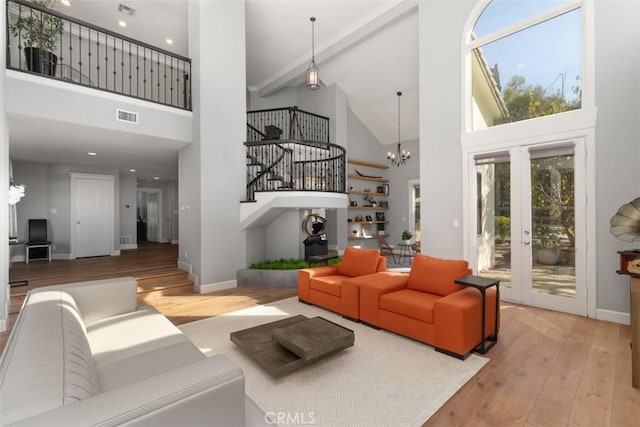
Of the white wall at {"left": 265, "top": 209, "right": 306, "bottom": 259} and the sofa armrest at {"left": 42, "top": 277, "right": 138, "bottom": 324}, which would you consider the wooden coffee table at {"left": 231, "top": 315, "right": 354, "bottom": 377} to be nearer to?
the sofa armrest at {"left": 42, "top": 277, "right": 138, "bottom": 324}

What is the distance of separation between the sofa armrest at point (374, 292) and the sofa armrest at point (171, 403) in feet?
8.30

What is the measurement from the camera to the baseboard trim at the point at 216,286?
5.21 meters

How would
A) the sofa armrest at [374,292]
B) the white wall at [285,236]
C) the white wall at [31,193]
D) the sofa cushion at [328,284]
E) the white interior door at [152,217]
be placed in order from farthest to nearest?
the white interior door at [152,217]
the white wall at [31,193]
the white wall at [285,236]
the sofa cushion at [328,284]
the sofa armrest at [374,292]

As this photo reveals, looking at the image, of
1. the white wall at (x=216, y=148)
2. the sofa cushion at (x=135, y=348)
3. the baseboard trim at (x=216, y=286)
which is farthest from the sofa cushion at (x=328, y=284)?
the sofa cushion at (x=135, y=348)

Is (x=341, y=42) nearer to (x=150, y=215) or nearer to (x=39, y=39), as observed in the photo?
(x=39, y=39)

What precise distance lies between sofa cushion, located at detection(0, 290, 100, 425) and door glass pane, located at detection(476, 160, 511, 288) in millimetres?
5123

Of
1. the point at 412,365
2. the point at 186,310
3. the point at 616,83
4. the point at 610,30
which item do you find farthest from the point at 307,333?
the point at 610,30

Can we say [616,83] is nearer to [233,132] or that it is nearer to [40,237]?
[233,132]

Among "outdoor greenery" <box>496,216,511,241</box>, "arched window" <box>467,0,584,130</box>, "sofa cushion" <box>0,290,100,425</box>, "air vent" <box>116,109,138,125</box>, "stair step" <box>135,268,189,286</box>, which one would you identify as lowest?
"stair step" <box>135,268,189,286</box>

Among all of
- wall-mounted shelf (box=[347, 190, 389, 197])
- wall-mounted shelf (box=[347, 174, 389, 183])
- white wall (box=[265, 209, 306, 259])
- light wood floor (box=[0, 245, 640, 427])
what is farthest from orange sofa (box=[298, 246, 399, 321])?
wall-mounted shelf (box=[347, 174, 389, 183])

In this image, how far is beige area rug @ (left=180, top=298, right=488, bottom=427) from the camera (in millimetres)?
2053

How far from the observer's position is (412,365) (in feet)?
8.87

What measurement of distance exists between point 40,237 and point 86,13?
210 inches

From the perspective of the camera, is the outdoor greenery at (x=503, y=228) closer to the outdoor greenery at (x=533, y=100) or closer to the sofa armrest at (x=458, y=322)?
the outdoor greenery at (x=533, y=100)
